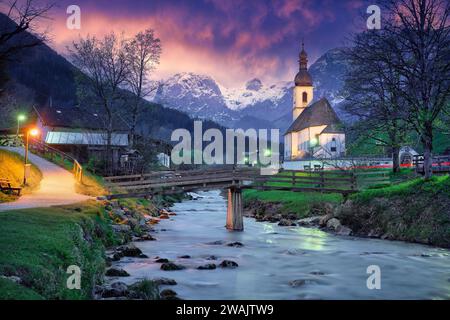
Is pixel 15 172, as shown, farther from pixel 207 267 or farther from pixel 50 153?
pixel 207 267

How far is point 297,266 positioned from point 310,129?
7430 centimetres

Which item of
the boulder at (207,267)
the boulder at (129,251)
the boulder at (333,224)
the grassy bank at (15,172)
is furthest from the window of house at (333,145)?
the boulder at (207,267)

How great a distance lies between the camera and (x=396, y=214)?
28.7 m

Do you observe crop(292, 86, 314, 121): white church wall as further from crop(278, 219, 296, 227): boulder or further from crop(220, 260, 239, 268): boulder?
crop(220, 260, 239, 268): boulder

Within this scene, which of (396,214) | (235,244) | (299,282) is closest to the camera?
(299,282)

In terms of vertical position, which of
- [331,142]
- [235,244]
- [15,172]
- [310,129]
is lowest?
[235,244]

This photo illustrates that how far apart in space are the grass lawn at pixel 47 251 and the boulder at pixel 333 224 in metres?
17.9

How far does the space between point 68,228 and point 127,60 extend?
36.3 metres

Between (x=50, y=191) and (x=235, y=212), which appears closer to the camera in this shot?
(x=50, y=191)

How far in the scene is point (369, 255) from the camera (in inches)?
900

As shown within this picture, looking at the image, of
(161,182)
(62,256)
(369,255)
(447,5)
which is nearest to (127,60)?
(161,182)

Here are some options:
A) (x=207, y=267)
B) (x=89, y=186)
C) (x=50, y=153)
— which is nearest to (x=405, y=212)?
(x=207, y=267)

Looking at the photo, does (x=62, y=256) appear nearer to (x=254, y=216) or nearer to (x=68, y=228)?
(x=68, y=228)

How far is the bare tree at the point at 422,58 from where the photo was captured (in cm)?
2817
